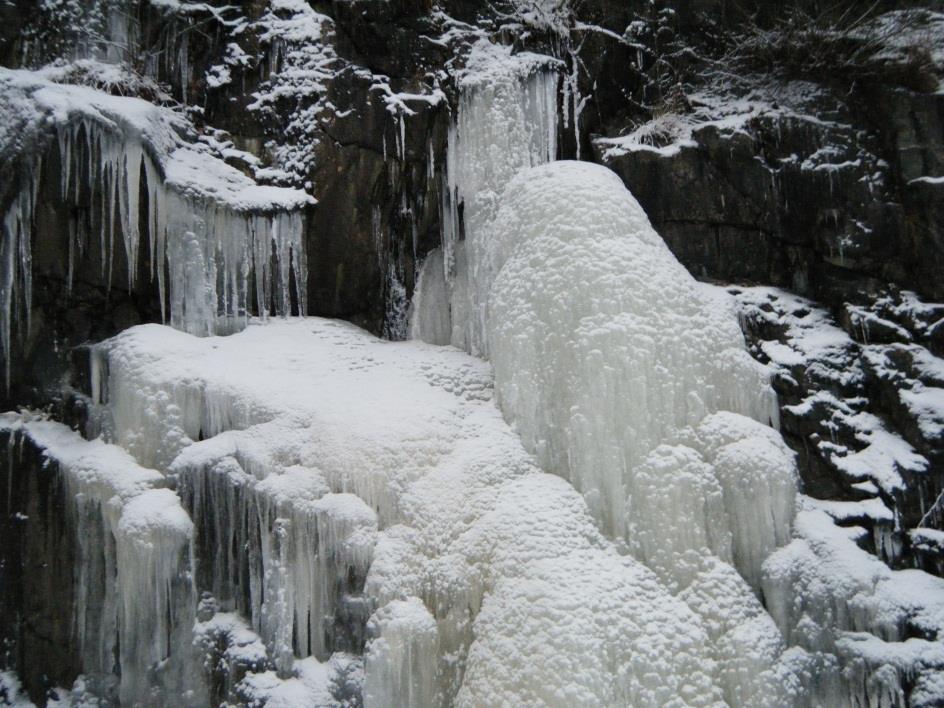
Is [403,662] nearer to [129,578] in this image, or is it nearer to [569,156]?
[129,578]

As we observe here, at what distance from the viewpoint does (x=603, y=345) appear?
18.3 feet

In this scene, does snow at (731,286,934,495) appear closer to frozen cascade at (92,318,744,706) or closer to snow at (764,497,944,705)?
snow at (764,497,944,705)

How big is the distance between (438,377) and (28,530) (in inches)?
132

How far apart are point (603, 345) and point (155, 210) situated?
387cm

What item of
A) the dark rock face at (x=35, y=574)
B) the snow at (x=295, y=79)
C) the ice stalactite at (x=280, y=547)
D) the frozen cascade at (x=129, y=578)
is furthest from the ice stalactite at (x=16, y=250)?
the snow at (x=295, y=79)

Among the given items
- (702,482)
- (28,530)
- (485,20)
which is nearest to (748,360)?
(702,482)

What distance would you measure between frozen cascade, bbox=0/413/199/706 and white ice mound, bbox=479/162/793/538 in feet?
8.43

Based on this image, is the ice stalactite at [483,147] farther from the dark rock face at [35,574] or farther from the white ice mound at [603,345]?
the dark rock face at [35,574]

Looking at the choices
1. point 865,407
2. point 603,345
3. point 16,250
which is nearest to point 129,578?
point 16,250

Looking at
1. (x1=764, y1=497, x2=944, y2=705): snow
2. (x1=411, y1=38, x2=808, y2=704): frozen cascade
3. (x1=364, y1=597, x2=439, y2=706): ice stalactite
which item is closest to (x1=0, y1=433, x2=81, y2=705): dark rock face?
(x1=364, y1=597, x2=439, y2=706): ice stalactite

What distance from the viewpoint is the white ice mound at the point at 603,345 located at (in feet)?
17.8

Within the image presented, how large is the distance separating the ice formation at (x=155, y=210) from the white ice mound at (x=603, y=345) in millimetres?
2203

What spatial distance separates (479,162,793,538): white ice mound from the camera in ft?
17.8

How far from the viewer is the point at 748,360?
19.3 feet
